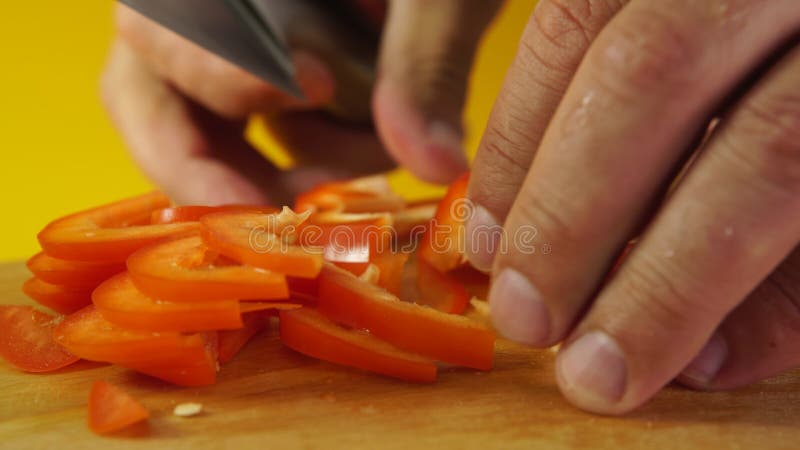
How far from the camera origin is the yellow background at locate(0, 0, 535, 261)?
463 centimetres

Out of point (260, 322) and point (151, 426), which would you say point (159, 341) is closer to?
point (151, 426)

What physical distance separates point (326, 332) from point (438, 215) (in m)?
0.57

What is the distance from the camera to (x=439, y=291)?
1.60m

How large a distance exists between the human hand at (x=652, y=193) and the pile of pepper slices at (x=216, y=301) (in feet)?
0.75

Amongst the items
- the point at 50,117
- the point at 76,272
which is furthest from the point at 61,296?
the point at 50,117

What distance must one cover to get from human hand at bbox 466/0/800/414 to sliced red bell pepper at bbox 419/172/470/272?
21.6 inches

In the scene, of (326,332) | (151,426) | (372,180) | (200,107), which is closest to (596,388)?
(326,332)

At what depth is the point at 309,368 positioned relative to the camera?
50.4 inches

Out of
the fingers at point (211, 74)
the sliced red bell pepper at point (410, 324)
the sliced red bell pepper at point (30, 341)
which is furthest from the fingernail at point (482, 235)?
the fingers at point (211, 74)

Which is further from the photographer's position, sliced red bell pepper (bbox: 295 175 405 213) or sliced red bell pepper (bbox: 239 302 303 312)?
sliced red bell pepper (bbox: 295 175 405 213)

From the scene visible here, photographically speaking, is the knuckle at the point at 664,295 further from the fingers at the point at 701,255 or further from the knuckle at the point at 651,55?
the knuckle at the point at 651,55

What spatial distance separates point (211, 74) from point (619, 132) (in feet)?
5.76

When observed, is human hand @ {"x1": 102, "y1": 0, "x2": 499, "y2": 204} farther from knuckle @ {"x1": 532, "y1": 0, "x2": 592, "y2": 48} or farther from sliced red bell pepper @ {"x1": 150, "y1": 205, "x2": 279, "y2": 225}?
knuckle @ {"x1": 532, "y1": 0, "x2": 592, "y2": 48}

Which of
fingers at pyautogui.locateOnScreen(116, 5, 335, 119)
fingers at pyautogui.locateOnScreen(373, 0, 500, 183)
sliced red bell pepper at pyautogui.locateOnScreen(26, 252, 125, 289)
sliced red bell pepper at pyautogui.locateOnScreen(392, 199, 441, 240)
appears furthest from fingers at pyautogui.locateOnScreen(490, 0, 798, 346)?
fingers at pyautogui.locateOnScreen(116, 5, 335, 119)
